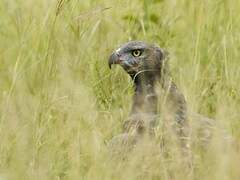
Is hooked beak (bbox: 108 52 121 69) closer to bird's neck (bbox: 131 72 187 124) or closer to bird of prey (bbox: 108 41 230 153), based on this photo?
bird of prey (bbox: 108 41 230 153)

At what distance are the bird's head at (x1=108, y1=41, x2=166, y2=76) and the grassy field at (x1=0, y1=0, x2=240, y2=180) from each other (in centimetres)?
19

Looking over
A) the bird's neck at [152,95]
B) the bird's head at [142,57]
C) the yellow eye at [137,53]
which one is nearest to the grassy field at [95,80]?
the bird's neck at [152,95]

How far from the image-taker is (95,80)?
7586 millimetres

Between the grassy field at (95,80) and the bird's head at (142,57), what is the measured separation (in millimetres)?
192

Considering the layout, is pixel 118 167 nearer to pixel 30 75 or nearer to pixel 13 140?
pixel 13 140

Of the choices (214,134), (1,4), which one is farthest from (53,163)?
(1,4)

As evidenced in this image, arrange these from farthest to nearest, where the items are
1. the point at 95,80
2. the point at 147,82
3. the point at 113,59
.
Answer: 1. the point at 95,80
2. the point at 147,82
3. the point at 113,59

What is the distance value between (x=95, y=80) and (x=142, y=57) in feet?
1.35

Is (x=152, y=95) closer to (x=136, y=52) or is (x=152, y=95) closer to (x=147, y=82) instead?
(x=147, y=82)

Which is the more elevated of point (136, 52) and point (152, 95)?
point (136, 52)

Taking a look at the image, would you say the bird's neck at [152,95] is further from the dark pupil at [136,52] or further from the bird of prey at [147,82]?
the dark pupil at [136,52]

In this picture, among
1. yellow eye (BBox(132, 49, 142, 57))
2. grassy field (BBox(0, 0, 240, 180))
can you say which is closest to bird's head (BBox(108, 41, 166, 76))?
yellow eye (BBox(132, 49, 142, 57))

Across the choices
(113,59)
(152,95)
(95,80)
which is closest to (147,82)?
(152,95)

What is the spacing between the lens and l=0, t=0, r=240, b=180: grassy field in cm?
570
